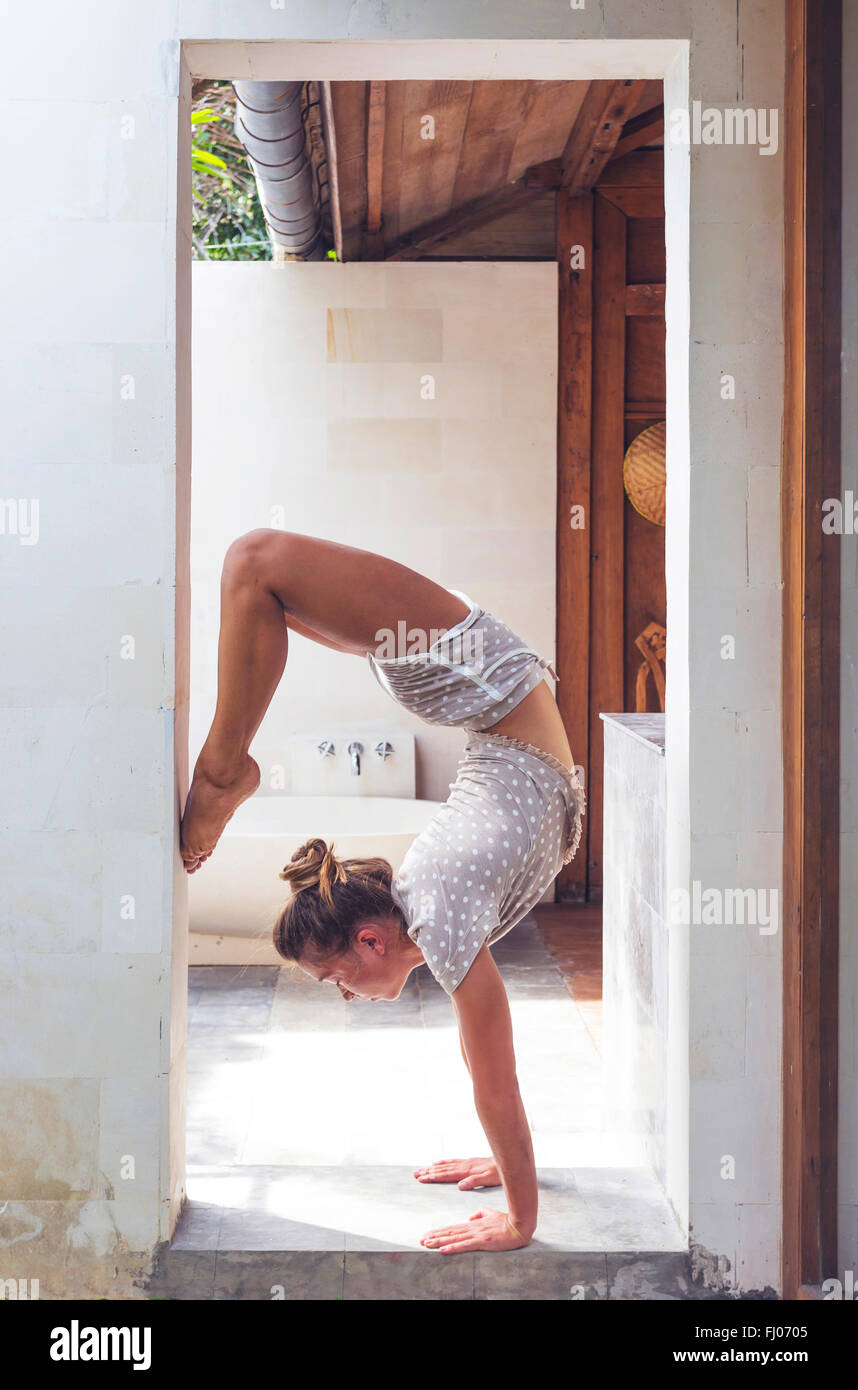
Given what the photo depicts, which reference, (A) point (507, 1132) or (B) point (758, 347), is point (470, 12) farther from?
(A) point (507, 1132)

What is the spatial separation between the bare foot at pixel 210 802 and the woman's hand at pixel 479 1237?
0.77 meters

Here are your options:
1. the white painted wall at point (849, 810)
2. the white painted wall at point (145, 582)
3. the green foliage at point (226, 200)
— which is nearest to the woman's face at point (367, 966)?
the white painted wall at point (145, 582)

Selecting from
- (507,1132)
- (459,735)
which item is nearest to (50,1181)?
(507,1132)

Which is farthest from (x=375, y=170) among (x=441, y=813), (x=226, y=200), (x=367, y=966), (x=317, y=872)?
(x=367, y=966)

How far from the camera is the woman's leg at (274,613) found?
6.59ft

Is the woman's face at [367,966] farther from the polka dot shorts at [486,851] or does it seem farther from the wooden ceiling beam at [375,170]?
the wooden ceiling beam at [375,170]

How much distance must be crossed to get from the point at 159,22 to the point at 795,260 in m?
1.16

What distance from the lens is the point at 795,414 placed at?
6.64 feet

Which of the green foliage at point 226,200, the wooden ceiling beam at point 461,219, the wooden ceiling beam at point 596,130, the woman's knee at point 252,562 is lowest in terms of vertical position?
the woman's knee at point 252,562

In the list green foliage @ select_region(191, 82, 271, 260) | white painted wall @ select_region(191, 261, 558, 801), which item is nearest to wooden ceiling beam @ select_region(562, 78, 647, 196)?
white painted wall @ select_region(191, 261, 558, 801)

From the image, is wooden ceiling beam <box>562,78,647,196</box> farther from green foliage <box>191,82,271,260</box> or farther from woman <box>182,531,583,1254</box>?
woman <box>182,531,583,1254</box>

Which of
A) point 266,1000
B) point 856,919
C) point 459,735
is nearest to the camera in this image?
point 856,919

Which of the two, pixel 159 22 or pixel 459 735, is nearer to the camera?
pixel 159 22

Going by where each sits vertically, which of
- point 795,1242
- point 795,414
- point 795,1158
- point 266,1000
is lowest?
point 266,1000
